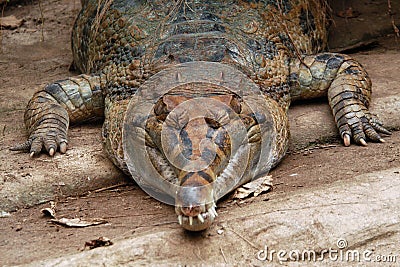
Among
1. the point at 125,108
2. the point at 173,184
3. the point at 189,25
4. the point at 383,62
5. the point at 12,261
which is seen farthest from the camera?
the point at 383,62

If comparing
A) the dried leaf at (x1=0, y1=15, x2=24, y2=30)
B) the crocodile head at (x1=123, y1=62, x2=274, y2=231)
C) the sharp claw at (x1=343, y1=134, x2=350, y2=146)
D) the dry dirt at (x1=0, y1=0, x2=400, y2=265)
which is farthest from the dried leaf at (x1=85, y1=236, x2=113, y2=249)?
the dried leaf at (x1=0, y1=15, x2=24, y2=30)

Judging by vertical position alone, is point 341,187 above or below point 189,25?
below

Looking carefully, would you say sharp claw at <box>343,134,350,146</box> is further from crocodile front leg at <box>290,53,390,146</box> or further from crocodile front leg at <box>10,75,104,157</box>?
crocodile front leg at <box>10,75,104,157</box>

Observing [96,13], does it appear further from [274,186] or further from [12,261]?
[12,261]

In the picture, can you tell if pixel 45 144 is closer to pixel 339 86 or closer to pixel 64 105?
pixel 64 105

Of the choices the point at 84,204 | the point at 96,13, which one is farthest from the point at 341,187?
the point at 96,13

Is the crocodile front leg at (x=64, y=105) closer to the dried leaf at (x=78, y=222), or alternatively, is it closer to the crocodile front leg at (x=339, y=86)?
the dried leaf at (x=78, y=222)

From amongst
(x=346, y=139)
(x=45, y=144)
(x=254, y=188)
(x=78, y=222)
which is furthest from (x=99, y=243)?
(x=346, y=139)
